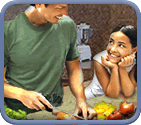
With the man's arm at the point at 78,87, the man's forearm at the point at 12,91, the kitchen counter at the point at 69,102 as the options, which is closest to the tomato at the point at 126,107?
the kitchen counter at the point at 69,102

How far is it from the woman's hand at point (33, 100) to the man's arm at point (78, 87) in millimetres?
186

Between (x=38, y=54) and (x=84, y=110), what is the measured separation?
0.45m

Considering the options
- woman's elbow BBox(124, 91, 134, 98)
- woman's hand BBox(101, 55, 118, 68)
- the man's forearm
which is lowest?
woman's elbow BBox(124, 91, 134, 98)

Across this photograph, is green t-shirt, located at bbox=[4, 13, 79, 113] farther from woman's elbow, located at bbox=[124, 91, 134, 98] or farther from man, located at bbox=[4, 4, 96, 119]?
woman's elbow, located at bbox=[124, 91, 134, 98]

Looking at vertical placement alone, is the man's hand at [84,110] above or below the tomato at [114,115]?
above

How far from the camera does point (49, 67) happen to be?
155 centimetres

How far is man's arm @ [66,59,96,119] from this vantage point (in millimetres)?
1600

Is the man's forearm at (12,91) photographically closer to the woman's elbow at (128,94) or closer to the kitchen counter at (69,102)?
the kitchen counter at (69,102)

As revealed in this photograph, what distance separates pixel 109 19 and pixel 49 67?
1.55 feet

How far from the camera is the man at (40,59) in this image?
1.53 metres

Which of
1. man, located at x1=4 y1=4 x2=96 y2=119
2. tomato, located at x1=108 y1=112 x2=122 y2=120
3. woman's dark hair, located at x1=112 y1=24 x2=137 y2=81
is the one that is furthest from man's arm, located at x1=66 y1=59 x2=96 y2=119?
woman's dark hair, located at x1=112 y1=24 x2=137 y2=81

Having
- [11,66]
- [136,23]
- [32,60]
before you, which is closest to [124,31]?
[136,23]

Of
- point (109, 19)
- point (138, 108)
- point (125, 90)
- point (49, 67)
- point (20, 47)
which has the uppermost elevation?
point (109, 19)

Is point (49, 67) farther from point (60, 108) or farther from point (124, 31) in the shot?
point (124, 31)
